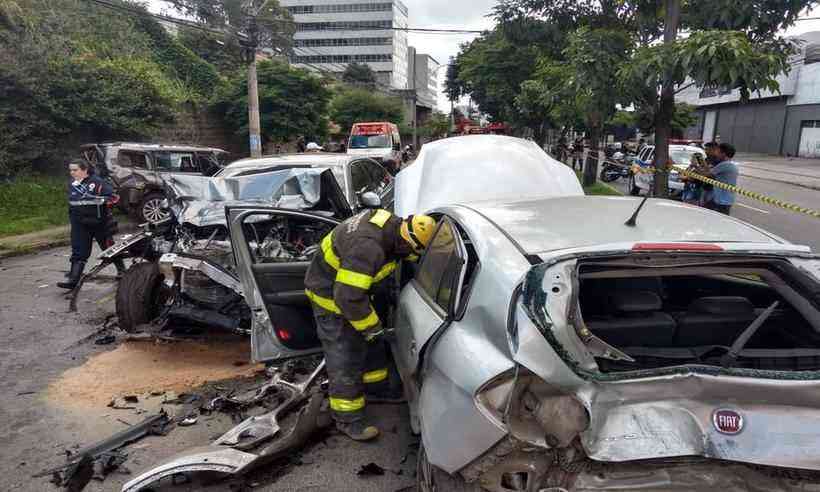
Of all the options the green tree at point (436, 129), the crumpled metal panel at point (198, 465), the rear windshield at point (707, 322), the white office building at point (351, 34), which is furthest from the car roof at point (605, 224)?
the white office building at point (351, 34)

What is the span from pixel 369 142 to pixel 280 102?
3872 mm

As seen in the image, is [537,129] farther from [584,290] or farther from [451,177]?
[584,290]

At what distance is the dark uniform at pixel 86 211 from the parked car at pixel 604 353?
5.07 meters

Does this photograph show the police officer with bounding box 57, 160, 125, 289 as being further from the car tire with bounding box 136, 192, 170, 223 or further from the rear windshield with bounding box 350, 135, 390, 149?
the rear windshield with bounding box 350, 135, 390, 149

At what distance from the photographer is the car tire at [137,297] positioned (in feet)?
16.4

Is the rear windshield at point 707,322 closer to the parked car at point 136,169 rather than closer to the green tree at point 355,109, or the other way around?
the parked car at point 136,169

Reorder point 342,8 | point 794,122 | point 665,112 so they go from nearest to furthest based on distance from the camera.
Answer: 1. point 665,112
2. point 794,122
3. point 342,8

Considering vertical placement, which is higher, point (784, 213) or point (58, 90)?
point (58, 90)

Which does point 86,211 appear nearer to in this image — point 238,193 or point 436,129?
point 238,193

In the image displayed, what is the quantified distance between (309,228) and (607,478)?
3994 millimetres

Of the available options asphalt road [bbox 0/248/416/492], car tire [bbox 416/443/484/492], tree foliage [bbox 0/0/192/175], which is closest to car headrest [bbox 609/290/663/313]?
car tire [bbox 416/443/484/492]

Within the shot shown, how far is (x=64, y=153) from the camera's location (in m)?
13.8

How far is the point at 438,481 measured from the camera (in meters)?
2.19

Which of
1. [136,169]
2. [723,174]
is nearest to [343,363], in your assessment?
[723,174]
